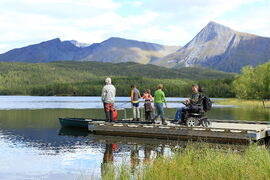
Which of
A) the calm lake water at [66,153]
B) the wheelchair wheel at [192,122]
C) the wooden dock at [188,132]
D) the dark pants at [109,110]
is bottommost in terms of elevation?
the calm lake water at [66,153]

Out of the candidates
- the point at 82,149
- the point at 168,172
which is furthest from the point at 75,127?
the point at 168,172

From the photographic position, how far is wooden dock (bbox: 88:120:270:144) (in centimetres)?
2292

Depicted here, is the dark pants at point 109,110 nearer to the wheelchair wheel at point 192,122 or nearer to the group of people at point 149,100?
the group of people at point 149,100

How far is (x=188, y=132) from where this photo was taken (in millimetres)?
24141

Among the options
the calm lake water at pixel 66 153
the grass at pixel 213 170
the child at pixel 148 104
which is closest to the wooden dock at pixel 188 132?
the calm lake water at pixel 66 153

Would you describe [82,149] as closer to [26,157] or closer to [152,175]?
[26,157]

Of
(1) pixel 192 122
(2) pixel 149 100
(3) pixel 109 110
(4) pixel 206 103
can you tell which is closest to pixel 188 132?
(1) pixel 192 122

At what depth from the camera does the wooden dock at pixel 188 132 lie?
75.2ft

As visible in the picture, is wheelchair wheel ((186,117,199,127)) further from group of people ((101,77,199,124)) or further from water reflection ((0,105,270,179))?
water reflection ((0,105,270,179))

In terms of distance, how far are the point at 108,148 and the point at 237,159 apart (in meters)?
10.5

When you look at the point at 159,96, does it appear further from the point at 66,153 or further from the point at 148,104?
the point at 66,153

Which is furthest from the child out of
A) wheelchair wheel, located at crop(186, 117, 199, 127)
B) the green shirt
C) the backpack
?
the backpack

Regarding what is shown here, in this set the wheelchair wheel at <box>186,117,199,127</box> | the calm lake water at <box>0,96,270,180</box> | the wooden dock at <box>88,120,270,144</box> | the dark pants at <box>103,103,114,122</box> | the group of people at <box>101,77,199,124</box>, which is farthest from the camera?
the dark pants at <box>103,103,114,122</box>

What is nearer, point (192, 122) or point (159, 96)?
point (192, 122)
